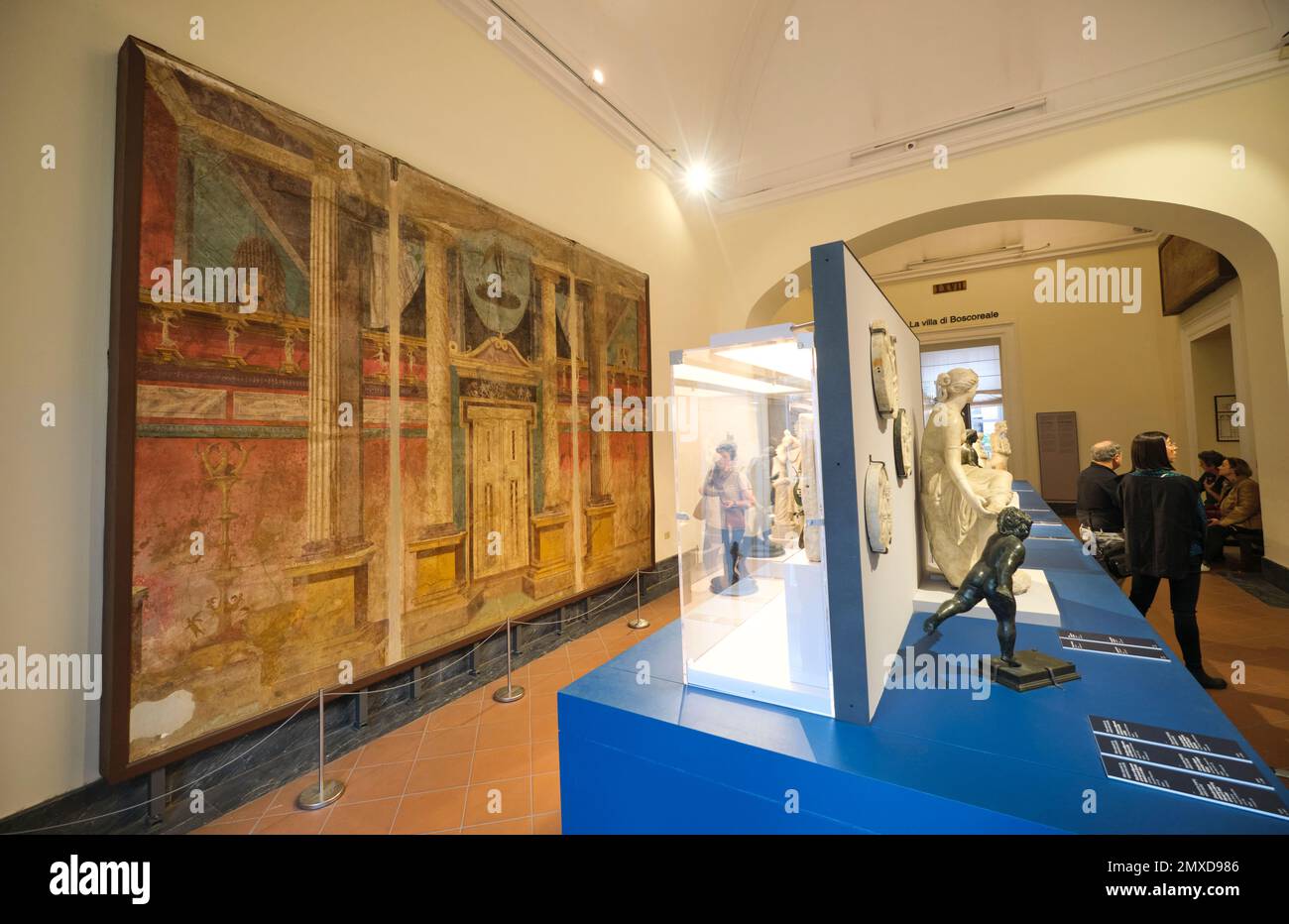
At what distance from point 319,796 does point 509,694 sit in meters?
1.44

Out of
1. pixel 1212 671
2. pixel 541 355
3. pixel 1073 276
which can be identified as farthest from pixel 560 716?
pixel 1073 276

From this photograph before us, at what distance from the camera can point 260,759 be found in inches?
122

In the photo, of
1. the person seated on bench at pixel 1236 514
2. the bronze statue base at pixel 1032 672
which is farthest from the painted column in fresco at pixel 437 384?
the person seated on bench at pixel 1236 514

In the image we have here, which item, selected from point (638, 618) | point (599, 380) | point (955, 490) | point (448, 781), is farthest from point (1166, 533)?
point (448, 781)

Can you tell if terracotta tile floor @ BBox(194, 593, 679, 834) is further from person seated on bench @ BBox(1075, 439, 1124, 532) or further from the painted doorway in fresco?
person seated on bench @ BBox(1075, 439, 1124, 532)

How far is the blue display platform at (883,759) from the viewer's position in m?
1.38

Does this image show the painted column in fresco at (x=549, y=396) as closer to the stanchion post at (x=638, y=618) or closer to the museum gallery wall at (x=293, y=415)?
the museum gallery wall at (x=293, y=415)

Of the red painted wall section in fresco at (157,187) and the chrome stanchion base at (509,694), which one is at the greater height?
the red painted wall section in fresco at (157,187)

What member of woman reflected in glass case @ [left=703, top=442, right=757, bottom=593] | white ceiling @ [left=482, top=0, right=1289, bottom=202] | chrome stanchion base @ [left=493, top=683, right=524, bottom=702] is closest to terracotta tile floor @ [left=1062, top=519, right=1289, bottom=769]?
woman reflected in glass case @ [left=703, top=442, right=757, bottom=593]

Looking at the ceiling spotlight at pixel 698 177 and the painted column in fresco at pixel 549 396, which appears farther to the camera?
the ceiling spotlight at pixel 698 177

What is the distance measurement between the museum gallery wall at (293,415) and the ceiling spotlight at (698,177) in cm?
372

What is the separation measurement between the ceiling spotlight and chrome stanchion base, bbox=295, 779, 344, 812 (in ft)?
25.8

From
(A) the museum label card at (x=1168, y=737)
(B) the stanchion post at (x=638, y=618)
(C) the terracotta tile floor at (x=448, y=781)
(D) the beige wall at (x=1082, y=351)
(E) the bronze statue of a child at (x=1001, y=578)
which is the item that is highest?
(D) the beige wall at (x=1082, y=351)

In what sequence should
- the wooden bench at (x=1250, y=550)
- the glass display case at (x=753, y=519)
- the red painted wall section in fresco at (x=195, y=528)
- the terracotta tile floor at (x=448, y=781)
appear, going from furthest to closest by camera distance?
the wooden bench at (x=1250, y=550) < the terracotta tile floor at (x=448, y=781) < the red painted wall section in fresco at (x=195, y=528) < the glass display case at (x=753, y=519)
